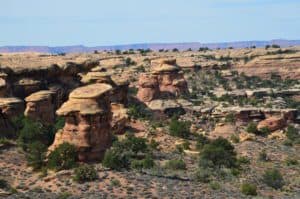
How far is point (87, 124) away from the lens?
104 feet

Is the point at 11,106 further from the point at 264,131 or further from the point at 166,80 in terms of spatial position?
the point at 166,80

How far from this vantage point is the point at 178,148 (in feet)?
135

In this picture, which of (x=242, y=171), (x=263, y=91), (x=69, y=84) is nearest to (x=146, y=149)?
(x=242, y=171)

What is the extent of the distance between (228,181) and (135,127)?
553 inches

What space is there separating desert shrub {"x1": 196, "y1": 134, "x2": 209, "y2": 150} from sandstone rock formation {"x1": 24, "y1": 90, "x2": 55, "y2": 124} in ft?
33.4

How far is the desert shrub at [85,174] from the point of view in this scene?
28.9 meters

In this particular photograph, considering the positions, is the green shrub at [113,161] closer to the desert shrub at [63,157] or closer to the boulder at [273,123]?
the desert shrub at [63,157]

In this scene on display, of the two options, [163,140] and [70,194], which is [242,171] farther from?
[70,194]

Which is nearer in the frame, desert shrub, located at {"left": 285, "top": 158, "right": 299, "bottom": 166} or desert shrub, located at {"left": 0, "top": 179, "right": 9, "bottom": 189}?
desert shrub, located at {"left": 0, "top": 179, "right": 9, "bottom": 189}

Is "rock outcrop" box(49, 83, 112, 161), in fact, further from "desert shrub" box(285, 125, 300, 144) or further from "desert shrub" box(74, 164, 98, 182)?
"desert shrub" box(285, 125, 300, 144)

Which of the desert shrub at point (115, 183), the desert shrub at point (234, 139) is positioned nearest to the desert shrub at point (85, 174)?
the desert shrub at point (115, 183)

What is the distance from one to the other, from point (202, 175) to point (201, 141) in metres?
10.6

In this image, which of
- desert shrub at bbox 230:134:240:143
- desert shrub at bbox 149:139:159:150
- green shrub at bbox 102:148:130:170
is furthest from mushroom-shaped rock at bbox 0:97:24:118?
desert shrub at bbox 230:134:240:143

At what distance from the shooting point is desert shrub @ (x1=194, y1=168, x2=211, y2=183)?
32500mm
